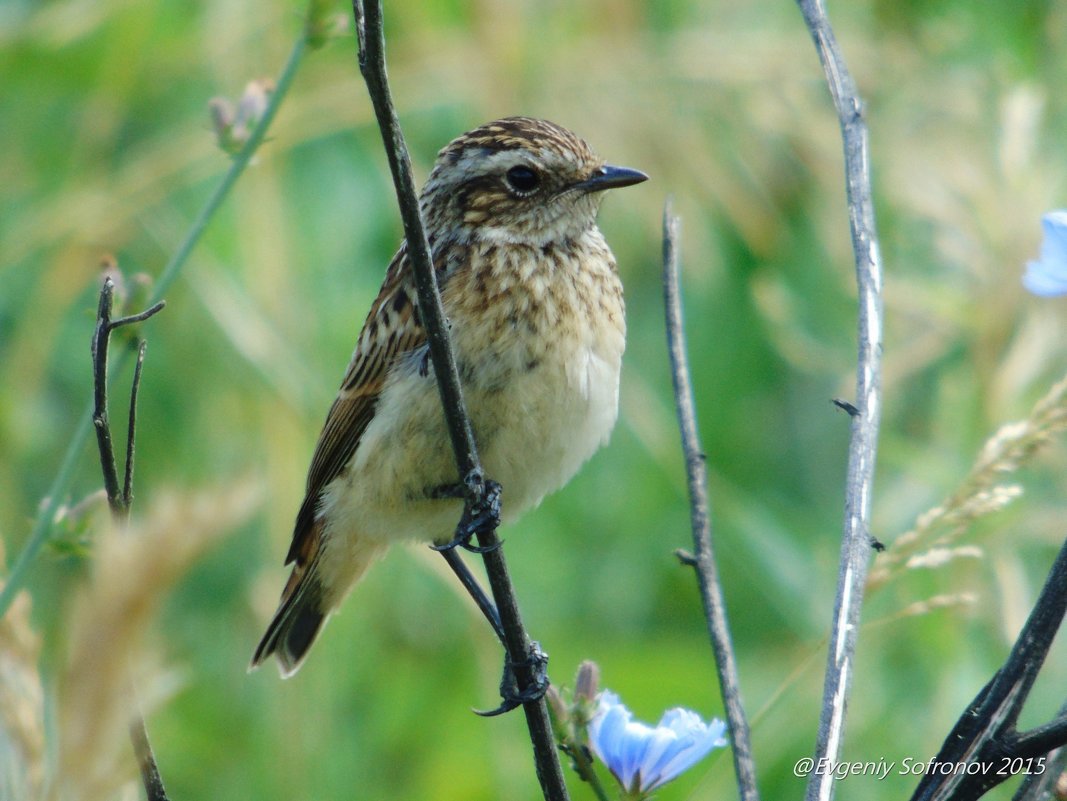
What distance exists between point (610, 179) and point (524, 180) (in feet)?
0.75

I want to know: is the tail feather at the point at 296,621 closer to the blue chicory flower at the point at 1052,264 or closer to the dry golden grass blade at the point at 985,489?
the dry golden grass blade at the point at 985,489

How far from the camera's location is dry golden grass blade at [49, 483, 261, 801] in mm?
856

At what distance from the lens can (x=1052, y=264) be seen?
1577 mm

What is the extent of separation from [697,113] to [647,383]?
3.64 feet

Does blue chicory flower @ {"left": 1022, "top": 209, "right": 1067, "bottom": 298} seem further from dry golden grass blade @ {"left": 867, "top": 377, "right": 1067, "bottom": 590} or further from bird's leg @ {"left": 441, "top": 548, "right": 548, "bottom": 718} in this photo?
bird's leg @ {"left": 441, "top": 548, "right": 548, "bottom": 718}

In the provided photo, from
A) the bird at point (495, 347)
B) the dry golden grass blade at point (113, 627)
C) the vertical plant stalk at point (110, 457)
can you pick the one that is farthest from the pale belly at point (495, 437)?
the dry golden grass blade at point (113, 627)

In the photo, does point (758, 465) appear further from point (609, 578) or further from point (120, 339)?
point (120, 339)

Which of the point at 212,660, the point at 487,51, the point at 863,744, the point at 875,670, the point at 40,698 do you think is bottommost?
the point at 40,698

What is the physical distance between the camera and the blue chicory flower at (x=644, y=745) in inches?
71.9

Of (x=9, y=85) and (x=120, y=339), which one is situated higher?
(x=9, y=85)

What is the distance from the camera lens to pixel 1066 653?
14.0 feet

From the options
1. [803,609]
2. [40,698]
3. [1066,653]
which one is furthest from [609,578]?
[40,698]

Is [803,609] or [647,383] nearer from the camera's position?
[803,609]

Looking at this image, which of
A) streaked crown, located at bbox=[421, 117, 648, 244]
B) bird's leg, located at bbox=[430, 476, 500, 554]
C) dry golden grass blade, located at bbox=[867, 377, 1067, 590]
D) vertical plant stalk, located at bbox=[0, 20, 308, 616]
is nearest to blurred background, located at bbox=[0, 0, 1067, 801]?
streaked crown, located at bbox=[421, 117, 648, 244]
